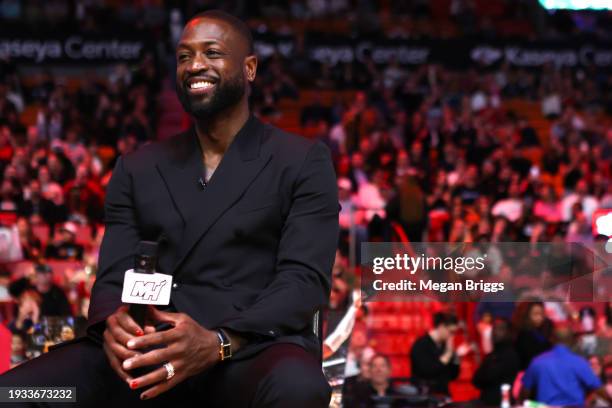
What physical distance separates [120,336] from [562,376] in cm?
511

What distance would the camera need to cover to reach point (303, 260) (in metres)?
3.19

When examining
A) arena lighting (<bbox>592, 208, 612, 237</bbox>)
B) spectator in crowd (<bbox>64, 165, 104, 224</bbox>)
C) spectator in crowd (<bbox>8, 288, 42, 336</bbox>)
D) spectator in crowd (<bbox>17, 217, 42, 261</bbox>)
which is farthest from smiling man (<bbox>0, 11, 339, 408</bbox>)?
spectator in crowd (<bbox>64, 165, 104, 224</bbox>)

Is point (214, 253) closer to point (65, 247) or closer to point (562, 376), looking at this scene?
point (562, 376)

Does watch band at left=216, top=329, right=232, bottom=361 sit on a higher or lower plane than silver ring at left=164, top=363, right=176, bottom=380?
higher

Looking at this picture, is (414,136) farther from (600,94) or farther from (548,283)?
(548,283)

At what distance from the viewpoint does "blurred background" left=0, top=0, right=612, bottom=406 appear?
7746 millimetres

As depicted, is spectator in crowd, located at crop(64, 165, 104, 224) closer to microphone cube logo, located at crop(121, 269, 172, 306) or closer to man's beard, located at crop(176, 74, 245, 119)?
man's beard, located at crop(176, 74, 245, 119)

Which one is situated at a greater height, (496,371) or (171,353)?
(496,371)

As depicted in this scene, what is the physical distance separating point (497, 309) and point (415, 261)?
392cm

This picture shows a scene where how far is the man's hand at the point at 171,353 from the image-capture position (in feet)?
9.48

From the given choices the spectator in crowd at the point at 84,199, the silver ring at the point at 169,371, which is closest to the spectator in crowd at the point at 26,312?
the silver ring at the point at 169,371

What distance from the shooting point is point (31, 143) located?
14.5 meters

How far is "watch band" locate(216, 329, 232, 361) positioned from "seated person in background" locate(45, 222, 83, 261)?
7777 millimetres

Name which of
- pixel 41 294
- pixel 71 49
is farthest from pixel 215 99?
pixel 71 49
